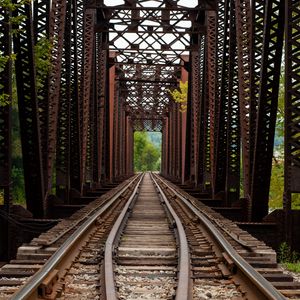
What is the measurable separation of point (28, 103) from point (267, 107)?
4.70m

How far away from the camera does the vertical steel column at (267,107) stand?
11109 mm

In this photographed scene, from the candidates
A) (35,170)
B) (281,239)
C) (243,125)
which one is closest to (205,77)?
(243,125)

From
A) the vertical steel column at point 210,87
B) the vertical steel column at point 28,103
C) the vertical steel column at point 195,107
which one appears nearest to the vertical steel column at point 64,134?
the vertical steel column at point 28,103

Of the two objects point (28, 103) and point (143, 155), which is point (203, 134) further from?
point (143, 155)

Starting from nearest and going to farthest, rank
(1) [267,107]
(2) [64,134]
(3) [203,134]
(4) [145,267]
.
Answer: (4) [145,267] → (1) [267,107] → (2) [64,134] → (3) [203,134]

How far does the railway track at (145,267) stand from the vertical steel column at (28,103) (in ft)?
7.91

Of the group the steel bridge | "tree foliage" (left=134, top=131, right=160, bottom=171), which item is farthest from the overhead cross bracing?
"tree foliage" (left=134, top=131, right=160, bottom=171)

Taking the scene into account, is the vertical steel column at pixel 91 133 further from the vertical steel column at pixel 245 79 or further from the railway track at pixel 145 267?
the railway track at pixel 145 267

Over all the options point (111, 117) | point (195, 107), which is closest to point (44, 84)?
point (195, 107)

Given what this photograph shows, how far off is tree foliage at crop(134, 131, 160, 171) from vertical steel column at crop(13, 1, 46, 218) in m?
113

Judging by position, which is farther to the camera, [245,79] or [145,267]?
[245,79]

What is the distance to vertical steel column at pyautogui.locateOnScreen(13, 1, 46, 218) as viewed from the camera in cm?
A: 1144

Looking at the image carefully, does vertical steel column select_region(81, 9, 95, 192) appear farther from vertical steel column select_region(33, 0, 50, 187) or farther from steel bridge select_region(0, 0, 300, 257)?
vertical steel column select_region(33, 0, 50, 187)

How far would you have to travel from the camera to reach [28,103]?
11.9 m
